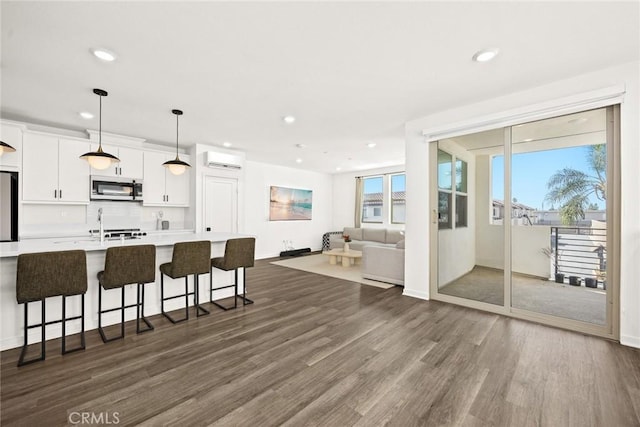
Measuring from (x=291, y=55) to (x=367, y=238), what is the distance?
20.8 feet

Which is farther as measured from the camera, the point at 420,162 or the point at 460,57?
the point at 420,162

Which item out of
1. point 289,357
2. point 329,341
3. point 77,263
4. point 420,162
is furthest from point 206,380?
point 420,162

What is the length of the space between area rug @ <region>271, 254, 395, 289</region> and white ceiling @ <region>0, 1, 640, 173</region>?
9.45 ft

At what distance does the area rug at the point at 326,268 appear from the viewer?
501 cm

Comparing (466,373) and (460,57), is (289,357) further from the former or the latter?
(460,57)

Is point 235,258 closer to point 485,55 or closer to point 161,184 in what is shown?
point 161,184

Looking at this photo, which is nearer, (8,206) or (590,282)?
(590,282)

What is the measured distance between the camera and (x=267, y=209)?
305 inches

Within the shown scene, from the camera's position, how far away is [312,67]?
2645 mm

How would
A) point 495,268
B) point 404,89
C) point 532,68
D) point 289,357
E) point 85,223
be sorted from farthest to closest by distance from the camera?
1. point 85,223
2. point 495,268
3. point 404,89
4. point 532,68
5. point 289,357

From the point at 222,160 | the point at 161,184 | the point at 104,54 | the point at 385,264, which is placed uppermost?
the point at 104,54

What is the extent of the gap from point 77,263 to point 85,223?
9.96 ft

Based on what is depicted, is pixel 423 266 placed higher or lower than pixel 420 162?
lower

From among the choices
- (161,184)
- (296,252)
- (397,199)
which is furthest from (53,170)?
(397,199)
